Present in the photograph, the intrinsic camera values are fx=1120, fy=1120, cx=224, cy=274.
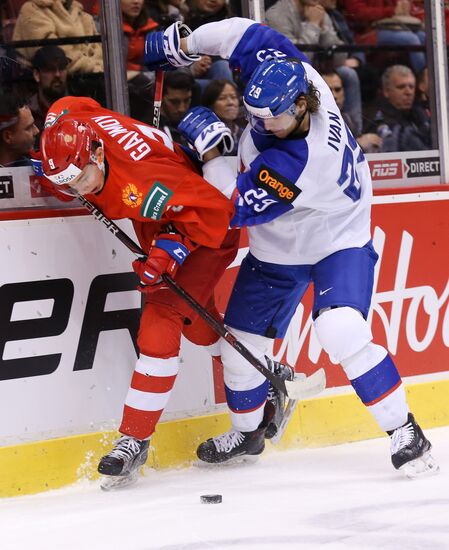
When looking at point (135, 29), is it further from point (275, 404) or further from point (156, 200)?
point (275, 404)

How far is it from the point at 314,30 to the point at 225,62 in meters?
0.40

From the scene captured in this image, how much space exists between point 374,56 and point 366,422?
4.57 ft

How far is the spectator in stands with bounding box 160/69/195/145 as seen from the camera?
149 inches

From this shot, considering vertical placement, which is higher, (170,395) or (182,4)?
(182,4)

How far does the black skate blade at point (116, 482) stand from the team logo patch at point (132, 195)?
0.77m

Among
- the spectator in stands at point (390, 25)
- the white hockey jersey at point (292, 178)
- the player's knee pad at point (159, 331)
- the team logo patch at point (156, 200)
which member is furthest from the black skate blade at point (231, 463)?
the spectator in stands at point (390, 25)

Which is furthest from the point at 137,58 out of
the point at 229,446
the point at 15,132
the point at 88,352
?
the point at 229,446

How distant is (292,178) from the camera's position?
3.02 metres

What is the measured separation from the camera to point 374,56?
427cm

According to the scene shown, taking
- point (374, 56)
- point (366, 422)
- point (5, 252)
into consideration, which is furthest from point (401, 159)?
point (5, 252)

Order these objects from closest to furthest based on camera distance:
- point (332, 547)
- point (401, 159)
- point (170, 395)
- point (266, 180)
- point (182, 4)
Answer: point (332, 547)
point (266, 180)
point (170, 395)
point (182, 4)
point (401, 159)

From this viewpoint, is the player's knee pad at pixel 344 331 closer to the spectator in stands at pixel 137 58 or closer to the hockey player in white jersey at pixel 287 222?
the hockey player in white jersey at pixel 287 222

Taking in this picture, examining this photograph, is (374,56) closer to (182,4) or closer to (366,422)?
(182,4)

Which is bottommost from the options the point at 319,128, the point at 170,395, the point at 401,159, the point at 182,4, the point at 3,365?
the point at 170,395
